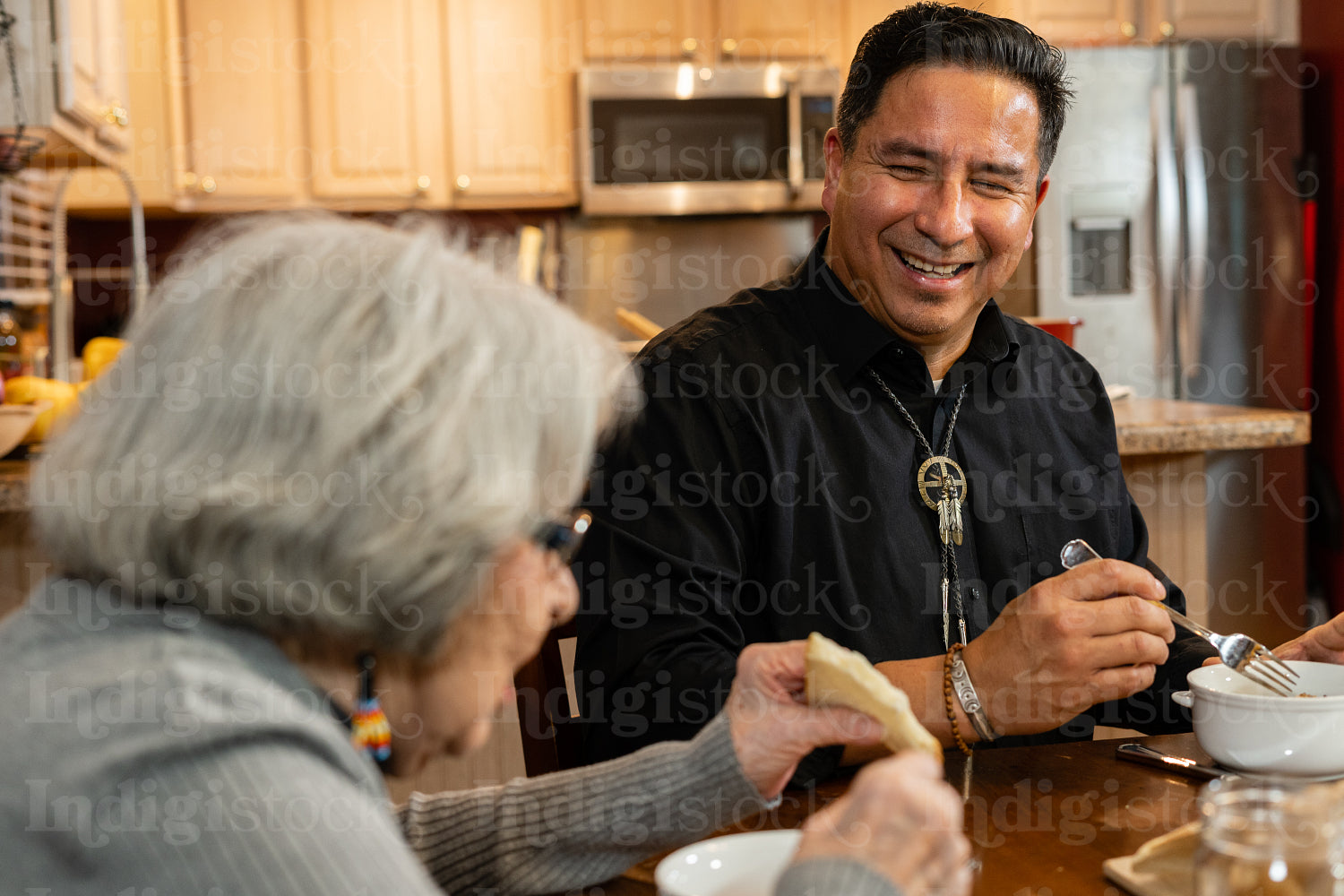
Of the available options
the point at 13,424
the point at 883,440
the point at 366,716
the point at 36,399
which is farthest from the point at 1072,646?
the point at 36,399

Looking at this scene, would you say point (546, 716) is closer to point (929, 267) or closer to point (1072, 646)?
point (1072, 646)

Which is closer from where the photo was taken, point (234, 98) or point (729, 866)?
point (729, 866)

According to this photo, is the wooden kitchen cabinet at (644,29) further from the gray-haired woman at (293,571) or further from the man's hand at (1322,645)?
the gray-haired woman at (293,571)

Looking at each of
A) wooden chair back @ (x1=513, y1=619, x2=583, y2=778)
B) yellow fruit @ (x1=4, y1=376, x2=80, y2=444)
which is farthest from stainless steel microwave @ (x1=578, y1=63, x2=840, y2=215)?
wooden chair back @ (x1=513, y1=619, x2=583, y2=778)

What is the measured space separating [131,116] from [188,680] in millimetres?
3874

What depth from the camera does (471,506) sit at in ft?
1.93

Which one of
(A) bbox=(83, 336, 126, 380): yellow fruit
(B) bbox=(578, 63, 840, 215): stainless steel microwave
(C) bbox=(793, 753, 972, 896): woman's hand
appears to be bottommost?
(C) bbox=(793, 753, 972, 896): woman's hand

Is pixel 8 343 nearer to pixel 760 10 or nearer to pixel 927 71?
A: pixel 927 71

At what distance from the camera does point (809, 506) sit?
1326 mm

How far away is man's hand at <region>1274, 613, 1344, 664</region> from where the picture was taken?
1.11m

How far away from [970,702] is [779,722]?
313 mm

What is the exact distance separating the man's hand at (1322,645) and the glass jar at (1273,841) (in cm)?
52

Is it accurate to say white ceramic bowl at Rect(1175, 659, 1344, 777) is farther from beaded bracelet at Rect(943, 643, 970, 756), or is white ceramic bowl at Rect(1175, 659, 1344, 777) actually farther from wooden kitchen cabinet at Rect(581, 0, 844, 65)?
wooden kitchen cabinet at Rect(581, 0, 844, 65)

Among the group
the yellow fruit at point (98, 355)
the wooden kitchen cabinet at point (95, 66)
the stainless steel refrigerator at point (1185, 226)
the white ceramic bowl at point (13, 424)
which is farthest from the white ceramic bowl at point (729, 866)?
the stainless steel refrigerator at point (1185, 226)
